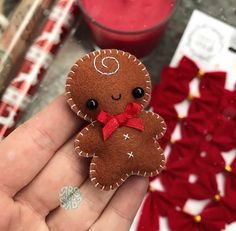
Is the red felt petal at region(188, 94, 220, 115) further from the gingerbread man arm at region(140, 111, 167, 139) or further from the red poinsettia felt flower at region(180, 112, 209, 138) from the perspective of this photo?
the gingerbread man arm at region(140, 111, 167, 139)

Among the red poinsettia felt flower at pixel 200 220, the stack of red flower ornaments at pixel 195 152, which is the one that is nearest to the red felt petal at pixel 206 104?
the stack of red flower ornaments at pixel 195 152

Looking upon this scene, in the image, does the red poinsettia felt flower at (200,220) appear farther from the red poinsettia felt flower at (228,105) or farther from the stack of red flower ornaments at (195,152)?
the red poinsettia felt flower at (228,105)

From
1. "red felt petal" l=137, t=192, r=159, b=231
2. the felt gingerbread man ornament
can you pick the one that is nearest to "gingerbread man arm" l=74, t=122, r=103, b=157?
the felt gingerbread man ornament

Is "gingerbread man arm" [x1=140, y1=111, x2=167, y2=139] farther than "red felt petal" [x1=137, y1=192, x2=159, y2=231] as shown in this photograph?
No

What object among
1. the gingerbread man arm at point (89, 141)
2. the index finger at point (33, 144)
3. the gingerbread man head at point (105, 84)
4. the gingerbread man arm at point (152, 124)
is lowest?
the index finger at point (33, 144)

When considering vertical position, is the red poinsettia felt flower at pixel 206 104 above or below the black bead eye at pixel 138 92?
below

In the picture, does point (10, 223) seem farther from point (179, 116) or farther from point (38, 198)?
point (179, 116)

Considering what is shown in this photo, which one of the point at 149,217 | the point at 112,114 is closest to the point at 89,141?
the point at 112,114

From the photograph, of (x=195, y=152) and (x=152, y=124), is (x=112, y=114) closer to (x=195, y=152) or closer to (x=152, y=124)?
(x=152, y=124)
